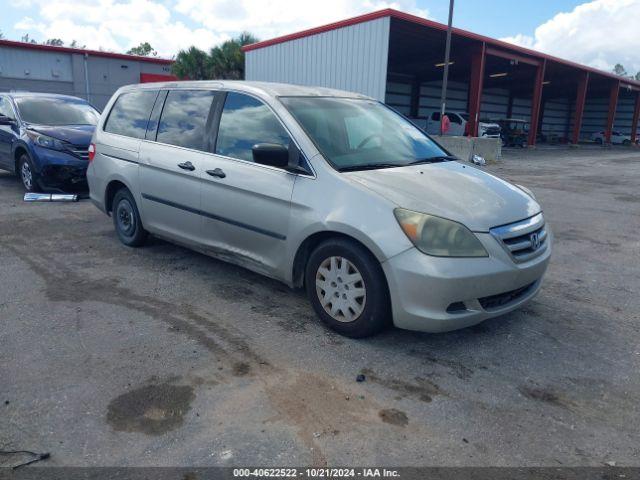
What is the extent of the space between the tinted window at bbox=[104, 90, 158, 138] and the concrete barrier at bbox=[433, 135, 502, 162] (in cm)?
1380

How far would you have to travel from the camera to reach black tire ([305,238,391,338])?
3406 mm

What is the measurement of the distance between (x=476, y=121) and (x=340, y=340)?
23.0 metres

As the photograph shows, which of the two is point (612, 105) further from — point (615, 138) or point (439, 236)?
point (439, 236)

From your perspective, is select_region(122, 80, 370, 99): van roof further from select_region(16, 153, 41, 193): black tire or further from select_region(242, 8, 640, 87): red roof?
select_region(242, 8, 640, 87): red roof

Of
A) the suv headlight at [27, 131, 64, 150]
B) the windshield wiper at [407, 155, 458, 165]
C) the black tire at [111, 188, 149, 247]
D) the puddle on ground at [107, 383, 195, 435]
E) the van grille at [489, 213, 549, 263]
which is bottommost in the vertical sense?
the puddle on ground at [107, 383, 195, 435]

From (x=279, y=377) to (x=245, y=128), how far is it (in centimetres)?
216

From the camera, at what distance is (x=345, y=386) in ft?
10.1

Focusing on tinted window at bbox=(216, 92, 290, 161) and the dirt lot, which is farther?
tinted window at bbox=(216, 92, 290, 161)

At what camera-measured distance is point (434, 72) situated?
1382 inches

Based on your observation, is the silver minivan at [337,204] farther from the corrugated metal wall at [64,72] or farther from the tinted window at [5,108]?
the corrugated metal wall at [64,72]

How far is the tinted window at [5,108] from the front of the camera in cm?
915

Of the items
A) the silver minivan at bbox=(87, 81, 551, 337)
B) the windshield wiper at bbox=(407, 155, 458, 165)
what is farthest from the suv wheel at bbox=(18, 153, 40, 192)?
the windshield wiper at bbox=(407, 155, 458, 165)

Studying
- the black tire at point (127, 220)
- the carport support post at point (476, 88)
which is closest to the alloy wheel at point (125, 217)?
the black tire at point (127, 220)

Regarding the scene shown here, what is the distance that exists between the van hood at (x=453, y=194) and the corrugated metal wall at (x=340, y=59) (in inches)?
656
